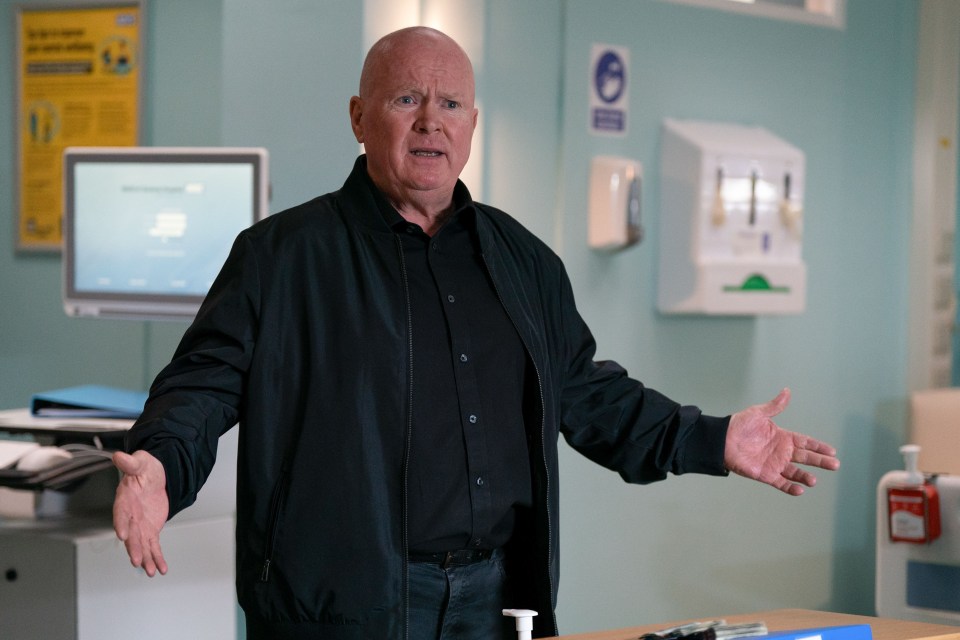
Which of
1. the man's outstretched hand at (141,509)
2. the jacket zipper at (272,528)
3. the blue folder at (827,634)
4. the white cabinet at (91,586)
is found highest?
the man's outstretched hand at (141,509)

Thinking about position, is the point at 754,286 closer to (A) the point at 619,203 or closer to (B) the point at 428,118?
(A) the point at 619,203

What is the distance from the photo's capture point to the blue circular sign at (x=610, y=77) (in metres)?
3.85

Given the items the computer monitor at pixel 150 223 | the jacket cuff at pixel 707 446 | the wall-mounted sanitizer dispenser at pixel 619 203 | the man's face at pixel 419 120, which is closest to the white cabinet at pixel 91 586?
the computer monitor at pixel 150 223

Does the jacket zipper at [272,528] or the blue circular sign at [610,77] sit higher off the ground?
the blue circular sign at [610,77]

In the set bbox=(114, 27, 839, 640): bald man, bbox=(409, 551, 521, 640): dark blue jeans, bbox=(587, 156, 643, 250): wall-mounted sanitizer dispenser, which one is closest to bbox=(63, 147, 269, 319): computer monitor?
bbox=(114, 27, 839, 640): bald man

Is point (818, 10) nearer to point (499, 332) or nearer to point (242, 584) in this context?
point (499, 332)

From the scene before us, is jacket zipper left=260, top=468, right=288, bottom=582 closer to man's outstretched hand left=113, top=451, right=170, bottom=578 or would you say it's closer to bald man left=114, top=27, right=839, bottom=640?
bald man left=114, top=27, right=839, bottom=640

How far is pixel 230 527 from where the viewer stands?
306 centimetres

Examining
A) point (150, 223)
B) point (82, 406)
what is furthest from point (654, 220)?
point (82, 406)

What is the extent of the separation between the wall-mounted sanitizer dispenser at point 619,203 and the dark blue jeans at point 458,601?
188 centimetres

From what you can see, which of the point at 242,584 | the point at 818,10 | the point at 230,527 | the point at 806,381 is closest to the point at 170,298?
the point at 230,527

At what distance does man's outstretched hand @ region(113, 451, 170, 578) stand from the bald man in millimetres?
43

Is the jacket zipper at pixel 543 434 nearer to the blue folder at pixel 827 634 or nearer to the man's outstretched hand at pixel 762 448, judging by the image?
the man's outstretched hand at pixel 762 448

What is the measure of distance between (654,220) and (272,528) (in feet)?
7.87
